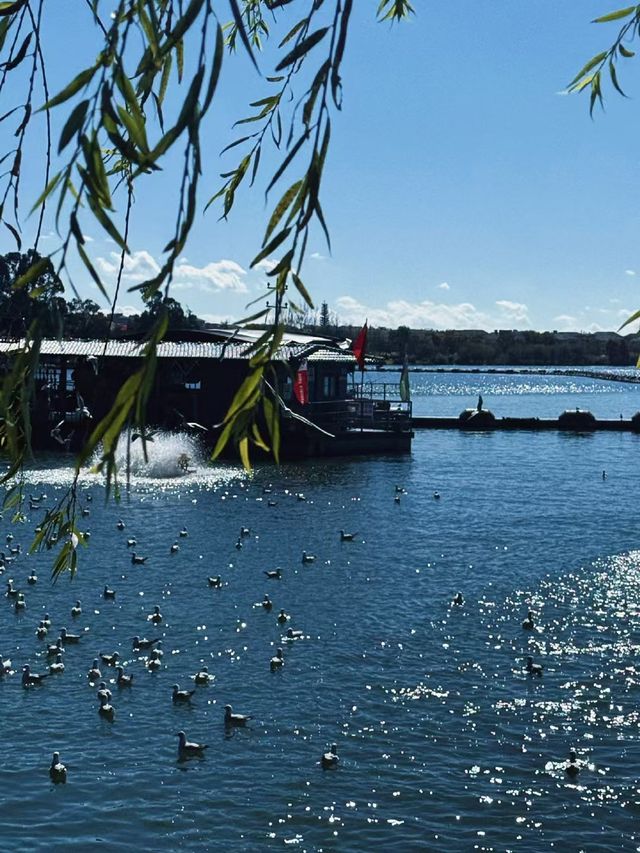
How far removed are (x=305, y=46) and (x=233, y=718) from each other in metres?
17.3

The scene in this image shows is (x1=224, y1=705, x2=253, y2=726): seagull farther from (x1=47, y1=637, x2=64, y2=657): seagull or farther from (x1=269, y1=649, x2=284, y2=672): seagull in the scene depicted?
(x1=47, y1=637, x2=64, y2=657): seagull

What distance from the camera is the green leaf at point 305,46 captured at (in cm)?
331

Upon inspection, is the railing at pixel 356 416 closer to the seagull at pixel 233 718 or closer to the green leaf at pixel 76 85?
the seagull at pixel 233 718

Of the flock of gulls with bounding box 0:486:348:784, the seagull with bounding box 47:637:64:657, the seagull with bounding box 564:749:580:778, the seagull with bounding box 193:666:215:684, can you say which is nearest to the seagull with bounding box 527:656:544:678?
the seagull with bounding box 564:749:580:778

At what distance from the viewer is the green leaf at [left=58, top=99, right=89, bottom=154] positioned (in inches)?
115

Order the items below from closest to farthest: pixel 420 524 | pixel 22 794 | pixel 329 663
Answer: pixel 22 794
pixel 329 663
pixel 420 524

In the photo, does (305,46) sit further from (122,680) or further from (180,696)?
(122,680)

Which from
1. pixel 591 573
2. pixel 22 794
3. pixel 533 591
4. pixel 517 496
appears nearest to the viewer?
pixel 22 794

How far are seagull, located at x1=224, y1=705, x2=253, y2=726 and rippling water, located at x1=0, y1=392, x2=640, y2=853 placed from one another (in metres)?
0.16

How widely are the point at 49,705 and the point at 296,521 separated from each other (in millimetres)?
22107

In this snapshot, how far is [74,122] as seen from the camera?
2.97m

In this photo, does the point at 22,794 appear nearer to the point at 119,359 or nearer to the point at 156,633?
the point at 156,633

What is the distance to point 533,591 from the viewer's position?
2984 centimetres

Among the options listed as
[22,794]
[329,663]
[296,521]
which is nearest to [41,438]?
[296,521]
